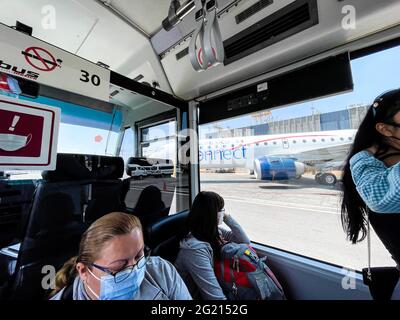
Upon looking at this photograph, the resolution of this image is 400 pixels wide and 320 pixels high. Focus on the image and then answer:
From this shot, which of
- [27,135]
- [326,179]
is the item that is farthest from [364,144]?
[27,135]

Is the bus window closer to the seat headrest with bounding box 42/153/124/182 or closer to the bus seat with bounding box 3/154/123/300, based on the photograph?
the seat headrest with bounding box 42/153/124/182

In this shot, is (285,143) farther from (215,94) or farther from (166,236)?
(166,236)

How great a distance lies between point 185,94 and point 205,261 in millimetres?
1512

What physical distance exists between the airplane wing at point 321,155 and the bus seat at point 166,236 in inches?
43.5

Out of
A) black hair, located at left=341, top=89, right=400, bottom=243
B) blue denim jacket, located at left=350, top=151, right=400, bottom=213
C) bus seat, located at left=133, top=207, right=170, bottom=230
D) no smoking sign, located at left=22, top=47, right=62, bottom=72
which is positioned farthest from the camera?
bus seat, located at left=133, top=207, right=170, bottom=230

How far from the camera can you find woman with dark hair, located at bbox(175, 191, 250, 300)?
3.48 ft

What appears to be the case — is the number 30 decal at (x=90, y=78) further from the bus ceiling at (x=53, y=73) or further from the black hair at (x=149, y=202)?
the black hair at (x=149, y=202)

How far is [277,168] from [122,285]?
56.8 inches

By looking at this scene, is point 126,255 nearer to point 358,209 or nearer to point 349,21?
point 358,209

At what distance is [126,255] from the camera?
73 cm

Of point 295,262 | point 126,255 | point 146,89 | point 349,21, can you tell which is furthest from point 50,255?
point 349,21

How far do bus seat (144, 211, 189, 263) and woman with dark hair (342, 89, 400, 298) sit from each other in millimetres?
1074

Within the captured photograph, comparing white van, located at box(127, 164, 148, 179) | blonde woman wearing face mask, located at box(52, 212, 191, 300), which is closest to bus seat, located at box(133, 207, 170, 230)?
white van, located at box(127, 164, 148, 179)

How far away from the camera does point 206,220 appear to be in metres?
1.22
